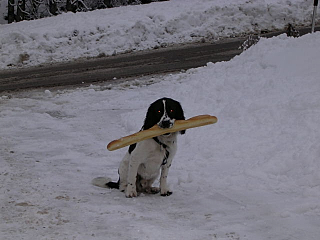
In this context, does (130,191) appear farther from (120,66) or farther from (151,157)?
(120,66)

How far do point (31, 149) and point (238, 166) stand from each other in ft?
10.4

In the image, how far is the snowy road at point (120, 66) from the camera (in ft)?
44.2

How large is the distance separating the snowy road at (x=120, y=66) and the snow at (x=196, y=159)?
2040mm

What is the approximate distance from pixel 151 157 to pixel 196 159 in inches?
56.0

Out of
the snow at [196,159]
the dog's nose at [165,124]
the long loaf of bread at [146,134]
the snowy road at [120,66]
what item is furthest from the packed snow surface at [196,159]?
the snowy road at [120,66]

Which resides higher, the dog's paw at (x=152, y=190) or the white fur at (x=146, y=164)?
the white fur at (x=146, y=164)

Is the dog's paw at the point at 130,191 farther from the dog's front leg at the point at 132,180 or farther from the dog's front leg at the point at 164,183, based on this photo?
the dog's front leg at the point at 164,183

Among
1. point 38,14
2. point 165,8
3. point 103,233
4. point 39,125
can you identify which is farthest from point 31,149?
point 38,14

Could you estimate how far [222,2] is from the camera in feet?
67.5

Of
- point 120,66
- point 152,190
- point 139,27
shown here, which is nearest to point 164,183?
point 152,190

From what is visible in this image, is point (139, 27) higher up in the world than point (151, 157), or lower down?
higher up

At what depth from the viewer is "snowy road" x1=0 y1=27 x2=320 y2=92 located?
44.2 ft

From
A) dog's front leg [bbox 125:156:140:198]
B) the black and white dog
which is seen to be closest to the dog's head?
the black and white dog

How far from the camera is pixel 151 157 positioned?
5.52m
